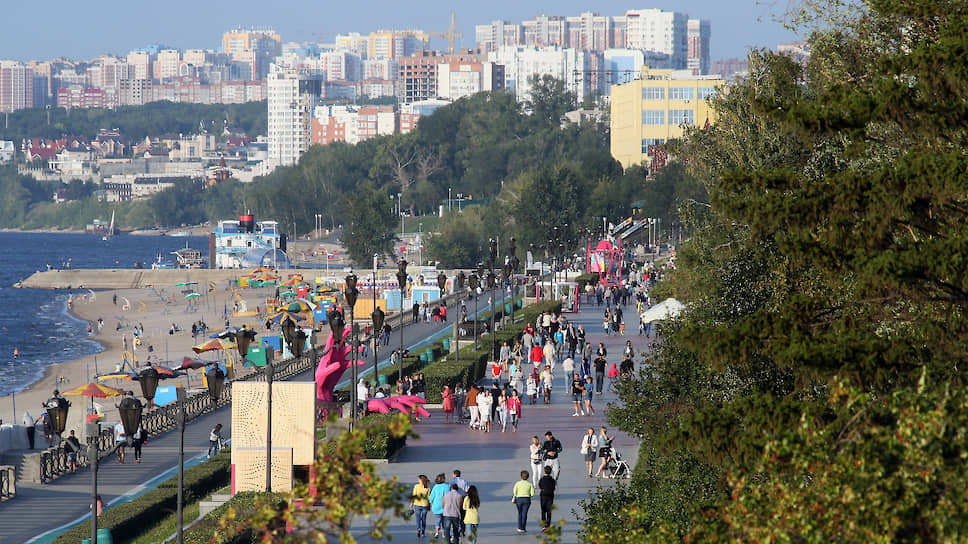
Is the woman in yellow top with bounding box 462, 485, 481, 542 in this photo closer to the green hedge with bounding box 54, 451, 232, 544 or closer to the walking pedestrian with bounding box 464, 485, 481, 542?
the walking pedestrian with bounding box 464, 485, 481, 542

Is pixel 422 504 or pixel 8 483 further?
pixel 8 483

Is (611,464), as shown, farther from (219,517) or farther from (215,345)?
(215,345)

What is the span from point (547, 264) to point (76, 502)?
215ft

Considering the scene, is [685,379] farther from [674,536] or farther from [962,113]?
[674,536]

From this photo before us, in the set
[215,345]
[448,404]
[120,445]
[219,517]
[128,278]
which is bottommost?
[128,278]

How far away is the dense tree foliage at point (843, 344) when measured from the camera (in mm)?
7418

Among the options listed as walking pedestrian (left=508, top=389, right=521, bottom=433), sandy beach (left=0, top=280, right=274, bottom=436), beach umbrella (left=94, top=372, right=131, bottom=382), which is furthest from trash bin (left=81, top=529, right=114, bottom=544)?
beach umbrella (left=94, top=372, right=131, bottom=382)

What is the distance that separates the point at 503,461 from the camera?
21359mm

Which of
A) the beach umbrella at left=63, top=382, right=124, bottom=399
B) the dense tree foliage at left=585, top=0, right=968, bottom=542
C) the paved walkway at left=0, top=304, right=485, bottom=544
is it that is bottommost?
the paved walkway at left=0, top=304, right=485, bottom=544

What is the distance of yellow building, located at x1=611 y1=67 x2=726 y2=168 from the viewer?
98000 mm

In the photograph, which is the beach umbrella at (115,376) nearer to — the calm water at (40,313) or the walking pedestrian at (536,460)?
the calm water at (40,313)

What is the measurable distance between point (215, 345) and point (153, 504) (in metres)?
22.1

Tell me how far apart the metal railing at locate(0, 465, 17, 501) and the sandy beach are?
8610 millimetres

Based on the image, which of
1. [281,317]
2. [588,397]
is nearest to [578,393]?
[588,397]
